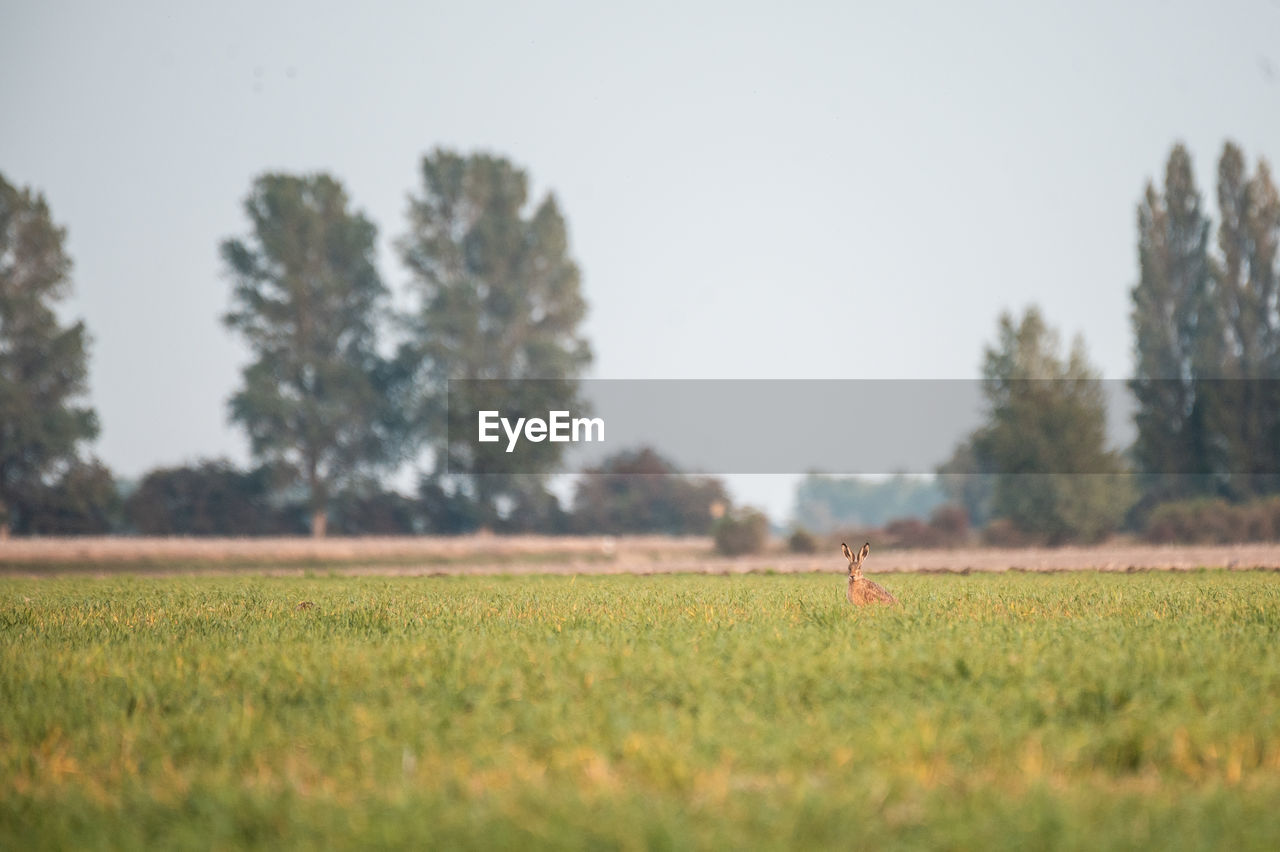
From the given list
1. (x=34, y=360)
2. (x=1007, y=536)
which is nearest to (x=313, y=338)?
(x=34, y=360)

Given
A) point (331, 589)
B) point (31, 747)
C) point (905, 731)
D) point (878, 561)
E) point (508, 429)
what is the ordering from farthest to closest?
point (508, 429) < point (878, 561) < point (331, 589) < point (31, 747) < point (905, 731)

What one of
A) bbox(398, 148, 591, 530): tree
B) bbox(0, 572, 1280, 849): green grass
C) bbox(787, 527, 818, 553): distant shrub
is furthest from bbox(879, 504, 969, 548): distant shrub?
bbox(0, 572, 1280, 849): green grass

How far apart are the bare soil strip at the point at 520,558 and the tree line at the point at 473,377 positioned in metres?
5.64

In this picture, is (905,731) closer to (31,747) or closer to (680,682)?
(680,682)

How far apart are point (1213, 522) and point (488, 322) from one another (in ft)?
137

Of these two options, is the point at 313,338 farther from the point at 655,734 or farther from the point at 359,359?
the point at 655,734

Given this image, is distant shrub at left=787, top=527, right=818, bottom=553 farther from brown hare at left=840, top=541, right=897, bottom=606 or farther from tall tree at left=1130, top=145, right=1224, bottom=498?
brown hare at left=840, top=541, right=897, bottom=606

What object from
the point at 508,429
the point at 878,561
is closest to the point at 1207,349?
the point at 878,561

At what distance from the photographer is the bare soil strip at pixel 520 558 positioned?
38844 millimetres

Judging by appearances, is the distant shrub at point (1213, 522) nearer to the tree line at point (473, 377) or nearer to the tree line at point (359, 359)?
the tree line at point (473, 377)

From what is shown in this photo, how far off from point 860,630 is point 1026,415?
4795 cm

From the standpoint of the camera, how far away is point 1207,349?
6444 cm

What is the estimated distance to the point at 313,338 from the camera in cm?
7219

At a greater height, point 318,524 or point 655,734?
point 318,524
